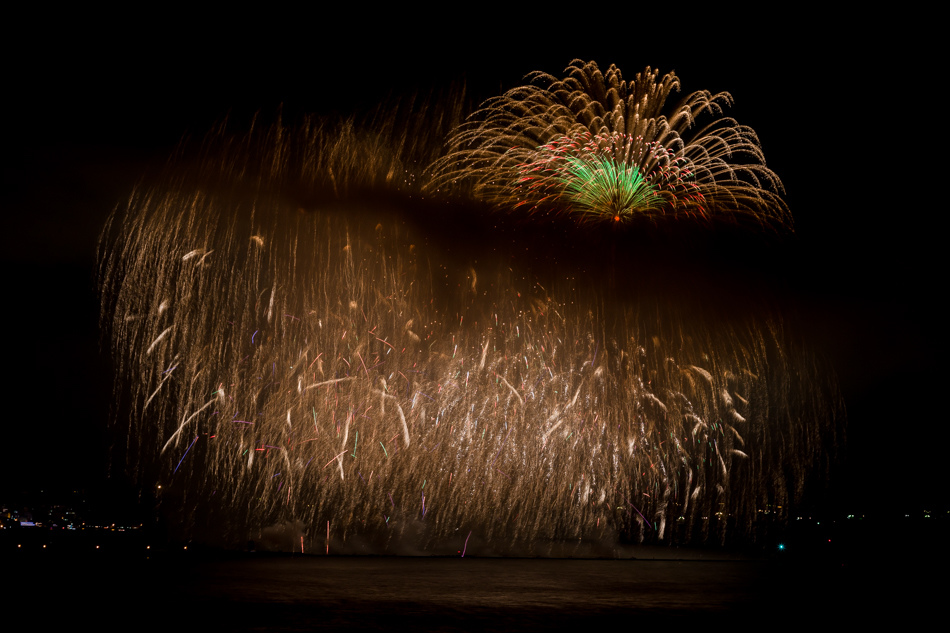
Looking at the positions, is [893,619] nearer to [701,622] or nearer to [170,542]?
[701,622]

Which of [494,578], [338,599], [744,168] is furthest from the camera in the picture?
[494,578]

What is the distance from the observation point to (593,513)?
6944 centimetres

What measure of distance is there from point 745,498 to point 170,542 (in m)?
66.2

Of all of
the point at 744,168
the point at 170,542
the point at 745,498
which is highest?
the point at 744,168

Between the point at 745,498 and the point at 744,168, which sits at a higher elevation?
the point at 744,168

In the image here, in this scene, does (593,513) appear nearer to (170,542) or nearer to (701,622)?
(170,542)

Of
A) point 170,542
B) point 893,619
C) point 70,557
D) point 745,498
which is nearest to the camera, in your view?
point 893,619

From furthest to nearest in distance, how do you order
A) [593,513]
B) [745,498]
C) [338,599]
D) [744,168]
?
[745,498], [593,513], [338,599], [744,168]

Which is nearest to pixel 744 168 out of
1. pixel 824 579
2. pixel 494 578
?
pixel 494 578

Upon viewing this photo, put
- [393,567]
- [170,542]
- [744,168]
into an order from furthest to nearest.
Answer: [170,542]
[393,567]
[744,168]

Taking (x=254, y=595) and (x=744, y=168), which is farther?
(x=254, y=595)

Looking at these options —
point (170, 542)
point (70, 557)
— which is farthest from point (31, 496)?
point (70, 557)

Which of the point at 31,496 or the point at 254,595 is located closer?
the point at 254,595

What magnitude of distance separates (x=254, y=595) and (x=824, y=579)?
3344cm
